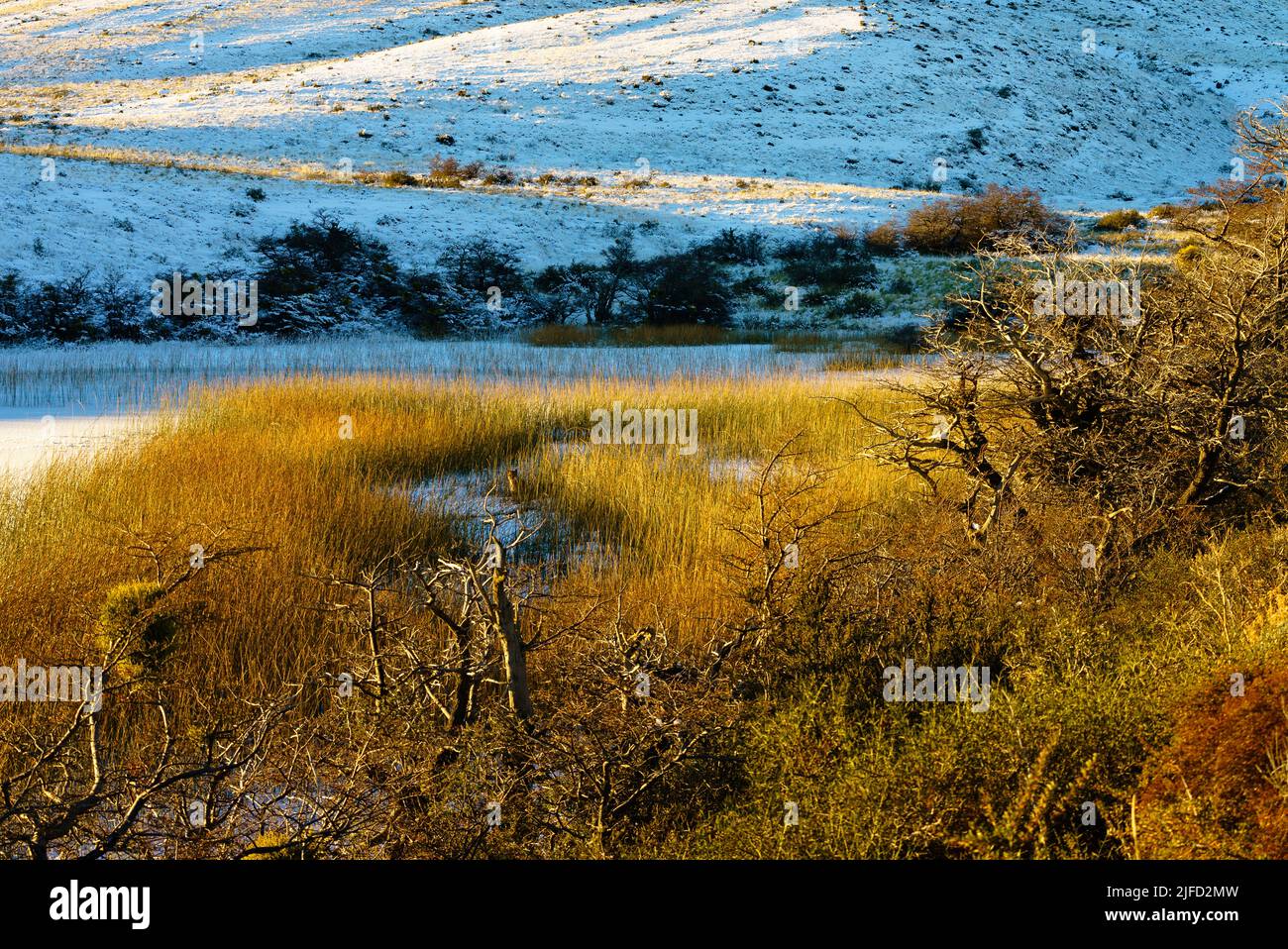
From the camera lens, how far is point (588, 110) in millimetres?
51438

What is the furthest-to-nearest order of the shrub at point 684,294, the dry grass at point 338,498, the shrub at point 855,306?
the shrub at point 684,294 → the shrub at point 855,306 → the dry grass at point 338,498

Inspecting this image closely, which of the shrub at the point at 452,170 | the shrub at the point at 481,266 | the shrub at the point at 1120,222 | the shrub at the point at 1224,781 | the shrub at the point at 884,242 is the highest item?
the shrub at the point at 452,170

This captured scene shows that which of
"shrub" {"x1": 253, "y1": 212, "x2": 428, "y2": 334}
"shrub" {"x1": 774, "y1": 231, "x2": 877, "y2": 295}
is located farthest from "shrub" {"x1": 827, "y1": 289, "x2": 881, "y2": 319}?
"shrub" {"x1": 253, "y1": 212, "x2": 428, "y2": 334}

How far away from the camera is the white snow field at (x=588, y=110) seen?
29031mm

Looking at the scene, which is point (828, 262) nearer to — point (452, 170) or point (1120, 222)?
point (1120, 222)

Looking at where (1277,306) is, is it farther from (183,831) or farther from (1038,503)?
(183,831)

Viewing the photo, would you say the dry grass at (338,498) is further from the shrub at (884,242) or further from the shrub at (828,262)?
the shrub at (884,242)

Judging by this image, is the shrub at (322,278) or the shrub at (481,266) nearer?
the shrub at (322,278)

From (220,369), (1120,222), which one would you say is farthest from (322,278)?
(1120,222)

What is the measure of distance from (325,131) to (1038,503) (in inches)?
1806

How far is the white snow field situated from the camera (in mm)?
29031

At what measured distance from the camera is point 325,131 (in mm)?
45531

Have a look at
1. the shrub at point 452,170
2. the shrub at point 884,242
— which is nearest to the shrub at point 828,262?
the shrub at point 884,242

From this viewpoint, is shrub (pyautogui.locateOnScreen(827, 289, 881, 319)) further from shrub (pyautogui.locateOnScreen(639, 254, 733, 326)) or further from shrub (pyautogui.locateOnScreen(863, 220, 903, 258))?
shrub (pyautogui.locateOnScreen(863, 220, 903, 258))
